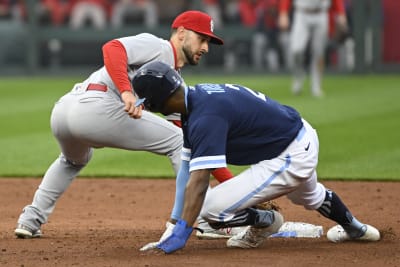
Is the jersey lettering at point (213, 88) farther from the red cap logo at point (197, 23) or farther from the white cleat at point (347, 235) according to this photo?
the white cleat at point (347, 235)

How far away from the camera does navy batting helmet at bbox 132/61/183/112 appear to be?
5.30 meters

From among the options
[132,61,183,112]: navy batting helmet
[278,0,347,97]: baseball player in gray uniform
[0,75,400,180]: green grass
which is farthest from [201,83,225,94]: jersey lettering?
[278,0,347,97]: baseball player in gray uniform

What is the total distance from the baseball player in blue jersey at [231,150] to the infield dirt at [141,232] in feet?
0.83

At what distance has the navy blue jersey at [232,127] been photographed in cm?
525

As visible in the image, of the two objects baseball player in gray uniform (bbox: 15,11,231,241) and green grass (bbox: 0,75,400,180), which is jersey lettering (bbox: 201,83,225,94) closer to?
baseball player in gray uniform (bbox: 15,11,231,241)

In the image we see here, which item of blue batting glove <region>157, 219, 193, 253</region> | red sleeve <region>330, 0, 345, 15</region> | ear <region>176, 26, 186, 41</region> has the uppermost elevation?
ear <region>176, 26, 186, 41</region>

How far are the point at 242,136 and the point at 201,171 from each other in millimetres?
361

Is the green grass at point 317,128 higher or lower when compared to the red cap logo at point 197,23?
lower

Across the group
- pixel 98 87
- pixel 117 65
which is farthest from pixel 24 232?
pixel 117 65

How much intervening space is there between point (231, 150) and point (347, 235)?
1.07 meters

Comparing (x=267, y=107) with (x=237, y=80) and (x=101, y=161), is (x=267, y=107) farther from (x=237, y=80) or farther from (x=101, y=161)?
(x=237, y=80)

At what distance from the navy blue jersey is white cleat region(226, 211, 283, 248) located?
52 cm

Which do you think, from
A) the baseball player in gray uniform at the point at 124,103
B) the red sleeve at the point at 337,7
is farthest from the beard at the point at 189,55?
the red sleeve at the point at 337,7

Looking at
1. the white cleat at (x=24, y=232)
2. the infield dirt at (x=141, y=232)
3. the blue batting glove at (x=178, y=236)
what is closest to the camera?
the blue batting glove at (x=178, y=236)
